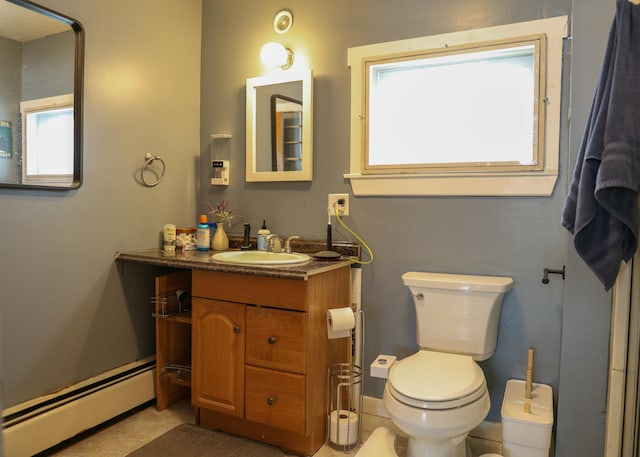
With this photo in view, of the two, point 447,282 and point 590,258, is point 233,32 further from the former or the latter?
point 590,258

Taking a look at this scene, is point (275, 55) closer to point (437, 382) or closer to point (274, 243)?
point (274, 243)

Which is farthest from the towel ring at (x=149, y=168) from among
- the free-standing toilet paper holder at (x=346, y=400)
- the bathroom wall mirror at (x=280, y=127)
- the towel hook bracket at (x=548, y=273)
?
the towel hook bracket at (x=548, y=273)

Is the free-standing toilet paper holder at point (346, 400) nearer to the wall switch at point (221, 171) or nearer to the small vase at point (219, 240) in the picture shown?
the small vase at point (219, 240)

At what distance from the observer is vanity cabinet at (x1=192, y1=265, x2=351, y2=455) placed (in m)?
1.87

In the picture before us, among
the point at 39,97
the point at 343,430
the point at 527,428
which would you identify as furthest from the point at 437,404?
the point at 39,97

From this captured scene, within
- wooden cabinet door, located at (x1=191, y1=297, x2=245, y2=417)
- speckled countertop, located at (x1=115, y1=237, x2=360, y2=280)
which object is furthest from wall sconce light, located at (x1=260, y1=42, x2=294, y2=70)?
wooden cabinet door, located at (x1=191, y1=297, x2=245, y2=417)

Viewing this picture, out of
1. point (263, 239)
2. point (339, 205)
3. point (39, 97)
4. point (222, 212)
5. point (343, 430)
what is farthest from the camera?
point (222, 212)

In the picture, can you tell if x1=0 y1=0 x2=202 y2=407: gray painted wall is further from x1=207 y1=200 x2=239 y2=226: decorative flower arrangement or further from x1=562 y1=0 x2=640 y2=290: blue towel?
x1=562 y1=0 x2=640 y2=290: blue towel

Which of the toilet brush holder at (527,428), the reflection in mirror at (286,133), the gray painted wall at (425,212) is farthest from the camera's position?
the reflection in mirror at (286,133)

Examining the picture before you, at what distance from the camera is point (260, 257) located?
230 cm

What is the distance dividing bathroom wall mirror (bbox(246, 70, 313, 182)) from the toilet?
883 millimetres

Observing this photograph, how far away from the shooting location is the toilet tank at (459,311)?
189 cm

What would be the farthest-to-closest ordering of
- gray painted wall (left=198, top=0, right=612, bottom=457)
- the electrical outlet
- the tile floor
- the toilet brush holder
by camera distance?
the electrical outlet, the tile floor, the toilet brush holder, gray painted wall (left=198, top=0, right=612, bottom=457)

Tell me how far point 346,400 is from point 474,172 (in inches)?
49.9
